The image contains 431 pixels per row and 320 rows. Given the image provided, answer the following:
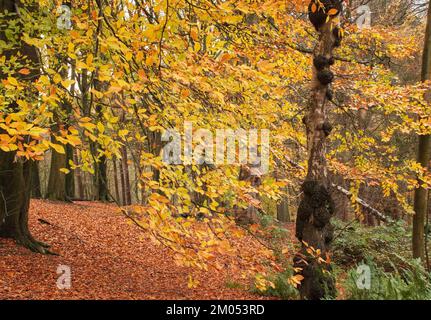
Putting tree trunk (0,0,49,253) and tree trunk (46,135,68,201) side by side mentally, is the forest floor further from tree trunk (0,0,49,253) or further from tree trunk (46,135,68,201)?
tree trunk (46,135,68,201)

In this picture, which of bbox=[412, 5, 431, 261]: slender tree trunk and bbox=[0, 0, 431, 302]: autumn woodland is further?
bbox=[412, 5, 431, 261]: slender tree trunk

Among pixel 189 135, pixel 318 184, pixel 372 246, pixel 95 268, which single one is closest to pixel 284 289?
pixel 318 184

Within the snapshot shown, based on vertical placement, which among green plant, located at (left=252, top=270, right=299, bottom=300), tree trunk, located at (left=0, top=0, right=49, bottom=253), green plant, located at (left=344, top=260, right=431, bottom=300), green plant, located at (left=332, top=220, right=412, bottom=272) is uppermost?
tree trunk, located at (left=0, top=0, right=49, bottom=253)

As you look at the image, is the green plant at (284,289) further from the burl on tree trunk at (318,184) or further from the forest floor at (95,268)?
the burl on tree trunk at (318,184)

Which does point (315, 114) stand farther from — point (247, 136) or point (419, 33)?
point (419, 33)

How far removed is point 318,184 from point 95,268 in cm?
537

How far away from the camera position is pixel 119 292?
7.66 metres

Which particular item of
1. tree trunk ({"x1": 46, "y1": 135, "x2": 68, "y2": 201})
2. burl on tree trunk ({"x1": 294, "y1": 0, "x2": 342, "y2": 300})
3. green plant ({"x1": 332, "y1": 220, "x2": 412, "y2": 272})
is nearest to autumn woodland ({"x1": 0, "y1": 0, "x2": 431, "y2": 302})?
burl on tree trunk ({"x1": 294, "y1": 0, "x2": 342, "y2": 300})

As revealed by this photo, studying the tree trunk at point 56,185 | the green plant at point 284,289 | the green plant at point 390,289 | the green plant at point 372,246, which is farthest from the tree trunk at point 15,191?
the green plant at point 372,246

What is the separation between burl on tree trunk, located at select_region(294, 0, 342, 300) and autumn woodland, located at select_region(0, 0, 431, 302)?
23 millimetres

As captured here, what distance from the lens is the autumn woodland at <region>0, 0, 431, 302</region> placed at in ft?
13.5

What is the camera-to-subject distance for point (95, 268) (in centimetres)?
906

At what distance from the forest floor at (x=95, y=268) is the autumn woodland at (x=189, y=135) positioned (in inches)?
2.2

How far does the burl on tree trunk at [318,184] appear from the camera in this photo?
6555 mm
